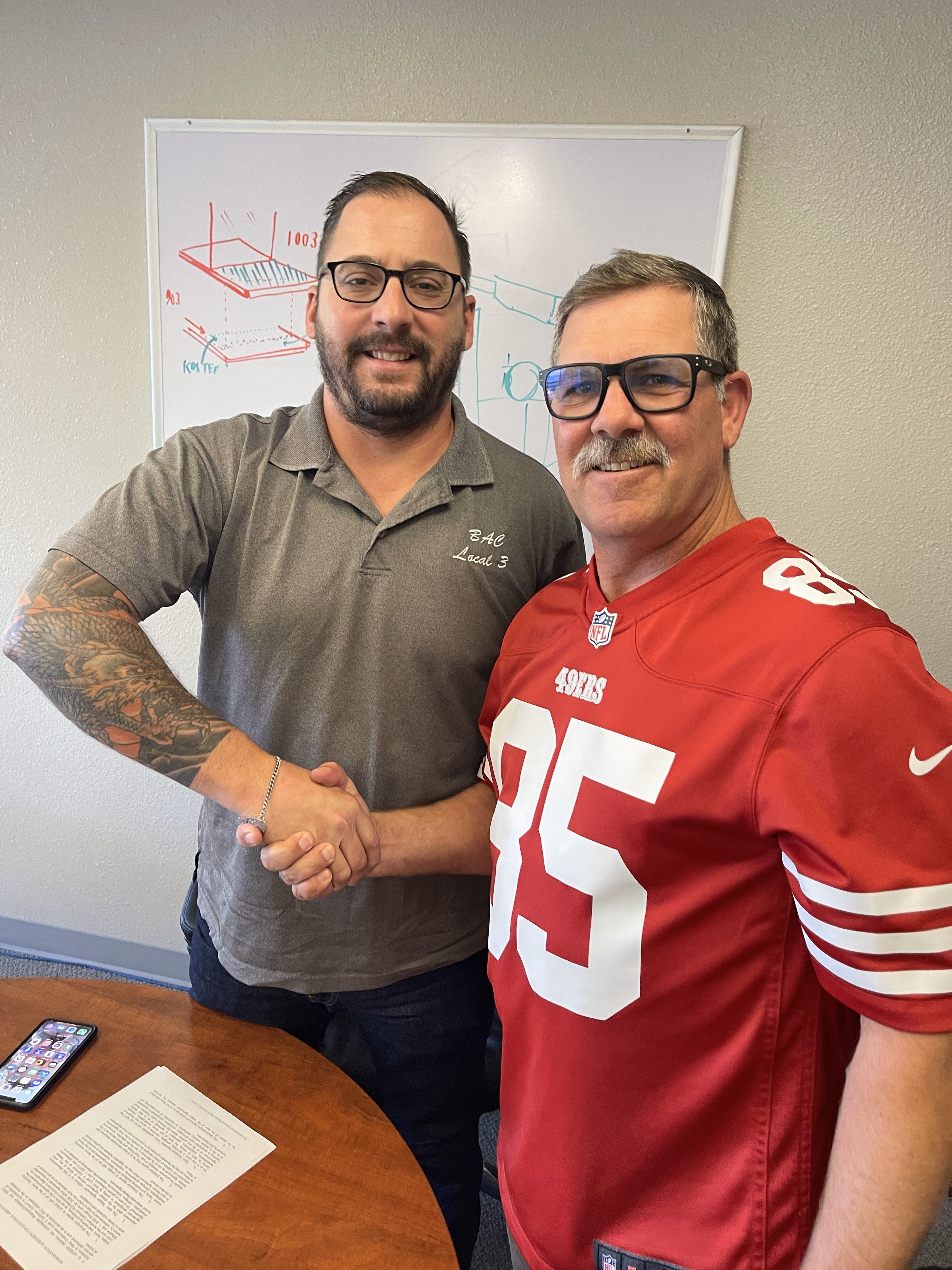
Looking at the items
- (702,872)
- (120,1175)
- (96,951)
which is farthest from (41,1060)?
(96,951)

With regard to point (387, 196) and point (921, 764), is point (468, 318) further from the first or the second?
point (921, 764)

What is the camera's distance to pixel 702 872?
854 mm

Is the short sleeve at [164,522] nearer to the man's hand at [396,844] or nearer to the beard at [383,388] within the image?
the beard at [383,388]

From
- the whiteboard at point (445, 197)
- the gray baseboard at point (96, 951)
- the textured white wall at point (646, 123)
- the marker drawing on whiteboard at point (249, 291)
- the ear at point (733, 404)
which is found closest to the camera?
the ear at point (733, 404)

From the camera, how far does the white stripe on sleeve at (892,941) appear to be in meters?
0.71

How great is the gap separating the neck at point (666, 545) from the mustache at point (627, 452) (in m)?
0.09

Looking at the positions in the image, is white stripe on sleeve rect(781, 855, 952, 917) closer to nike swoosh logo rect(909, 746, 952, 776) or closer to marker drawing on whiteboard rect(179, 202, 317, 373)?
nike swoosh logo rect(909, 746, 952, 776)

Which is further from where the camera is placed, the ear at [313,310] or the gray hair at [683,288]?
the ear at [313,310]

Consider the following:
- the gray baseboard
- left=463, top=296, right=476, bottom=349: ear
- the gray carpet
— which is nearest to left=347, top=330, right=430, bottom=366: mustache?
left=463, top=296, right=476, bottom=349: ear

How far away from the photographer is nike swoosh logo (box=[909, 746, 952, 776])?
73cm

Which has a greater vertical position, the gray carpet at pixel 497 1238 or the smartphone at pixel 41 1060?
the smartphone at pixel 41 1060

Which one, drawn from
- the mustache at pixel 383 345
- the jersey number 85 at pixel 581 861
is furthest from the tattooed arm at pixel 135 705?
the mustache at pixel 383 345

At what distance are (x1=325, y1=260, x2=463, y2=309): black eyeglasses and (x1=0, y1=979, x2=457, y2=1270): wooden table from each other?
118 centimetres

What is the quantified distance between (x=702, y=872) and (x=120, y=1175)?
0.81 meters
